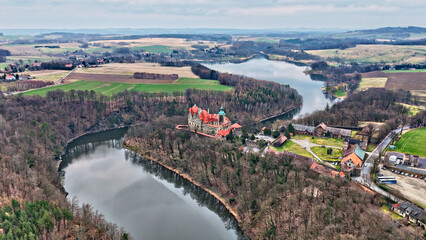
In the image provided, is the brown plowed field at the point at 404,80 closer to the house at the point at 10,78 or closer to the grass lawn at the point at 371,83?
the grass lawn at the point at 371,83

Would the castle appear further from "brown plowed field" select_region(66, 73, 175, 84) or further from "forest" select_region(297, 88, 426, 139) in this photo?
"brown plowed field" select_region(66, 73, 175, 84)

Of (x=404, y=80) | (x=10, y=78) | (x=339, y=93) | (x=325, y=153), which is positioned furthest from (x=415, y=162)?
(x=10, y=78)

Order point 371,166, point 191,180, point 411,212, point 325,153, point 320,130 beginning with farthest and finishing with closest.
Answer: point 320,130 < point 191,180 < point 325,153 < point 371,166 < point 411,212

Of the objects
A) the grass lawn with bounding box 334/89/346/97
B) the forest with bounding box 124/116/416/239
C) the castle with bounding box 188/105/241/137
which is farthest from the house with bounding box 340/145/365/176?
the grass lawn with bounding box 334/89/346/97

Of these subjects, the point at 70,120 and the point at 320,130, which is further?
the point at 70,120

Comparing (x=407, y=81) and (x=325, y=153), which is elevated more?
(x=407, y=81)

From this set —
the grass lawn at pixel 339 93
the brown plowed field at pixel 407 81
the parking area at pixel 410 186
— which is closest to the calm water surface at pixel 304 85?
the grass lawn at pixel 339 93

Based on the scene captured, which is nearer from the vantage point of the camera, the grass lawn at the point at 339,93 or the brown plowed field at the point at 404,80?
the brown plowed field at the point at 404,80

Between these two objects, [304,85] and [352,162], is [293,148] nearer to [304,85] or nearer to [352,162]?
[352,162]
